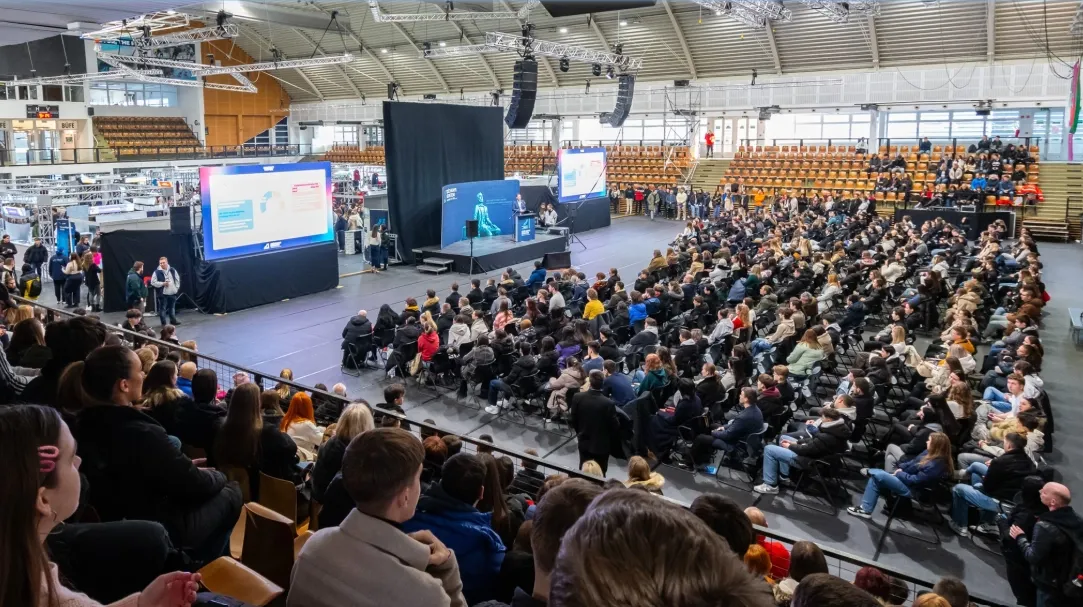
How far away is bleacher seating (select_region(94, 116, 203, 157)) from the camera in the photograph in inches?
1298

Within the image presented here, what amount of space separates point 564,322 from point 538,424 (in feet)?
6.60

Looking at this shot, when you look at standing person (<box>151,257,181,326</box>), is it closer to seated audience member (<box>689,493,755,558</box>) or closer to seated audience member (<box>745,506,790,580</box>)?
seated audience member (<box>745,506,790,580</box>)

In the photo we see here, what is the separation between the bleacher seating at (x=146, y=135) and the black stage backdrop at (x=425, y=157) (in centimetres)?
2004

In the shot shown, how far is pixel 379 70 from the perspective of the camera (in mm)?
35125

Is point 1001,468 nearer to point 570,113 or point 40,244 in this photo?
point 40,244

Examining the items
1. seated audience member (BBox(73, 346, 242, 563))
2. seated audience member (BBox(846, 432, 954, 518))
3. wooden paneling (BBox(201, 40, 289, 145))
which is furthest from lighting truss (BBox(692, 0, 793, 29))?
wooden paneling (BBox(201, 40, 289, 145))

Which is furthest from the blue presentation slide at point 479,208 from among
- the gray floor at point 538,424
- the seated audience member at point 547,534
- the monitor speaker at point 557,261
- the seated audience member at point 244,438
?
the seated audience member at point 547,534

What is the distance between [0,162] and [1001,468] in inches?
1235

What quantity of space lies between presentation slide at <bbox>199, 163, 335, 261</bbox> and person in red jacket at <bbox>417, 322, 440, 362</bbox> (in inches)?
227

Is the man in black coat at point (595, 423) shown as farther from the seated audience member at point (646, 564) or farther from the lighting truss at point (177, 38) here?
the lighting truss at point (177, 38)

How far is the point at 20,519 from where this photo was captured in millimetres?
1264

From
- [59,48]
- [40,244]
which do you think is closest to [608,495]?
[40,244]

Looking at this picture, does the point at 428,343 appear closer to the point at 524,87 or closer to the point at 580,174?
the point at 524,87

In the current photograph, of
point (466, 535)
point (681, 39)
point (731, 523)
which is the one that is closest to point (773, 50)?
point (681, 39)
